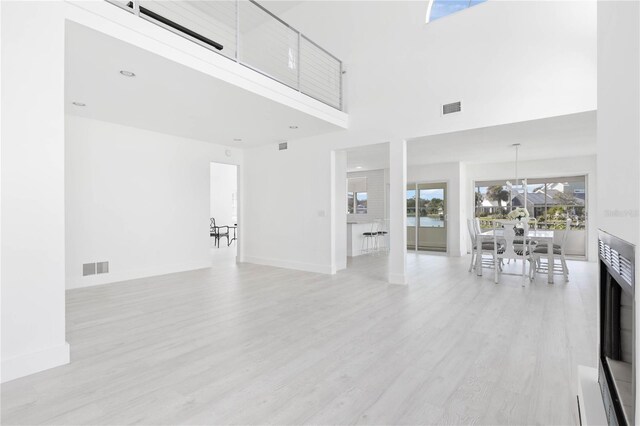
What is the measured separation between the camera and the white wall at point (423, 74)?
152 inches

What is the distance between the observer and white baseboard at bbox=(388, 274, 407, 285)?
5.11 meters

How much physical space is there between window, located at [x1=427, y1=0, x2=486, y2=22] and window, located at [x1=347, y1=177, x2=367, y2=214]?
5.97m

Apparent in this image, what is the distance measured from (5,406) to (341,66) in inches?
233

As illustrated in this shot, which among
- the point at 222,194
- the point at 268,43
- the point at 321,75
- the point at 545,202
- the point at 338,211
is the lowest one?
the point at 338,211

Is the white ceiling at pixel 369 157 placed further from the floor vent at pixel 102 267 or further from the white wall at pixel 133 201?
A: the floor vent at pixel 102 267

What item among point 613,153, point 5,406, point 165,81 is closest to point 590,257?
point 613,153

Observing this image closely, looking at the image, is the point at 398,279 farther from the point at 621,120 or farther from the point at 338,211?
the point at 621,120

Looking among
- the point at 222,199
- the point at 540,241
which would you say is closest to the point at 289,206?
the point at 540,241

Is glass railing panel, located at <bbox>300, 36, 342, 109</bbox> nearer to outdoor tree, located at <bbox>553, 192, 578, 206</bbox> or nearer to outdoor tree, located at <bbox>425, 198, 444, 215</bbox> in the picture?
outdoor tree, located at <bbox>425, 198, 444, 215</bbox>

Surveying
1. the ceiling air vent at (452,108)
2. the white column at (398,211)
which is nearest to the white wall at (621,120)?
the ceiling air vent at (452,108)

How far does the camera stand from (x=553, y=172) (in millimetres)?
7973

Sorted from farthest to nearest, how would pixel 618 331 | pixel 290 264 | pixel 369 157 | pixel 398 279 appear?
pixel 369 157 → pixel 290 264 → pixel 398 279 → pixel 618 331

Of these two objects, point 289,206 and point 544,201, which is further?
point 544,201

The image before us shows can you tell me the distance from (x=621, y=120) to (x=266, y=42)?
7.68 m
